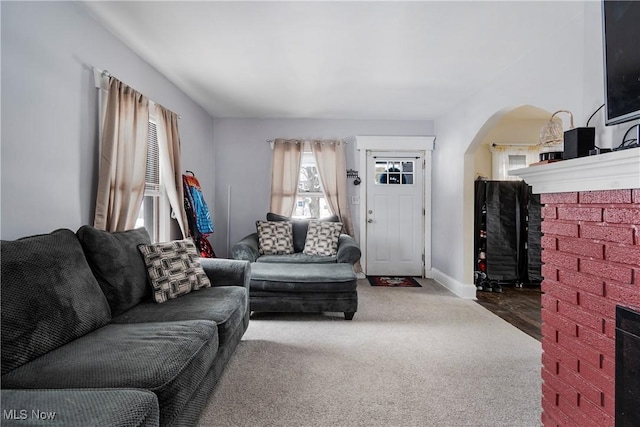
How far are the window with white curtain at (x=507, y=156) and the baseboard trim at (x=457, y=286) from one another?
1812 mm

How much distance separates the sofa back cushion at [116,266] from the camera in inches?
76.1

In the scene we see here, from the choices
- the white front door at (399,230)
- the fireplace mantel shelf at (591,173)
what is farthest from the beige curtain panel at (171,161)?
the fireplace mantel shelf at (591,173)

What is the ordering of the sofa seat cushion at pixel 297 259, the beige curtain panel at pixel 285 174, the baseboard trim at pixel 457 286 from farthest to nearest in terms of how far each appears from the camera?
1. the beige curtain panel at pixel 285 174
2. the baseboard trim at pixel 457 286
3. the sofa seat cushion at pixel 297 259

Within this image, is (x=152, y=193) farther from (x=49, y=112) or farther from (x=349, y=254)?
(x=349, y=254)

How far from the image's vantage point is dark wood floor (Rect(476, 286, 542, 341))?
314cm

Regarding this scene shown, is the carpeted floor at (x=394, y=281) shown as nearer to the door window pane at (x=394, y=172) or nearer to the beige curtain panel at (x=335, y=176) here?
the beige curtain panel at (x=335, y=176)

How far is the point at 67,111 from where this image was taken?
2.09 m

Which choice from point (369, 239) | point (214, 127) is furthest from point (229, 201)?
point (369, 239)

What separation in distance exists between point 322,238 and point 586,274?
2.99 m

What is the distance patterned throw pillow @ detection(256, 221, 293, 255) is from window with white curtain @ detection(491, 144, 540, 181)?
3306mm

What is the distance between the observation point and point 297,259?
12.7 feet

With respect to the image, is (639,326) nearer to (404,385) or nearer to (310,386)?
(404,385)

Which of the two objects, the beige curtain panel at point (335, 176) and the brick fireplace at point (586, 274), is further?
the beige curtain panel at point (335, 176)

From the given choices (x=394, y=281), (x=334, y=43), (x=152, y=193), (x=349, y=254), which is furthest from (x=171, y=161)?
(x=394, y=281)
